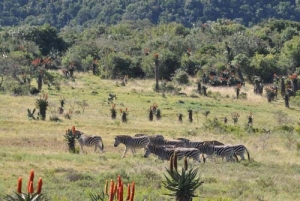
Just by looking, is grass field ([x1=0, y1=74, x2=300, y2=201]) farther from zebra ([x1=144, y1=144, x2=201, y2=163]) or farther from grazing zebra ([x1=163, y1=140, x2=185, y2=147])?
grazing zebra ([x1=163, y1=140, x2=185, y2=147])

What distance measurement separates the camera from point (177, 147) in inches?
1085

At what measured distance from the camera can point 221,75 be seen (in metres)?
76.7

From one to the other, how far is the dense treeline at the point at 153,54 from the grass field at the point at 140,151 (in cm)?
1262

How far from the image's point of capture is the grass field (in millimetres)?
20219

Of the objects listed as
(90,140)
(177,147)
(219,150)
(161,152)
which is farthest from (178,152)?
(90,140)

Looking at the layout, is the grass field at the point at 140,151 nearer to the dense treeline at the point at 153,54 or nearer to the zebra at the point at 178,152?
the zebra at the point at 178,152

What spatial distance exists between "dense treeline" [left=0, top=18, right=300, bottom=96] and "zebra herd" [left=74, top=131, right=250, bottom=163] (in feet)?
97.4

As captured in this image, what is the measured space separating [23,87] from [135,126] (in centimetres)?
2065

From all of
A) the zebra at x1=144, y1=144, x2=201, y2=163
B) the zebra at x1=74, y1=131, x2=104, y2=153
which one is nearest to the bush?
the zebra at x1=74, y1=131, x2=104, y2=153

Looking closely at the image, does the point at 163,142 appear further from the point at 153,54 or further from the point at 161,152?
the point at 153,54

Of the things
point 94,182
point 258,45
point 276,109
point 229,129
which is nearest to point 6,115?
point 229,129

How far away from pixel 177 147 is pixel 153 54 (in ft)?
179

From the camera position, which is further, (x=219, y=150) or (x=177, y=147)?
(x=177, y=147)

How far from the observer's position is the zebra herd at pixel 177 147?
1005 inches
